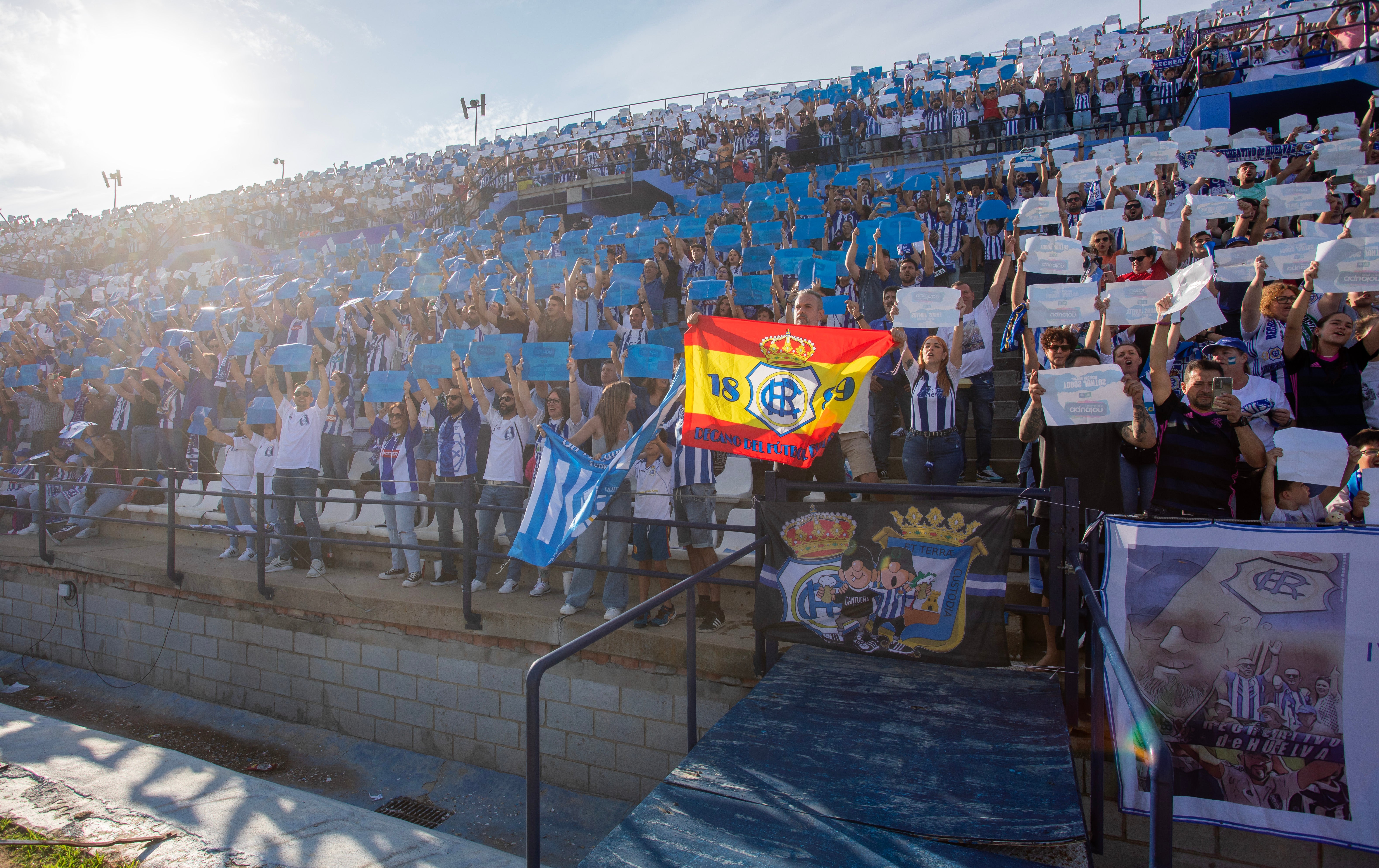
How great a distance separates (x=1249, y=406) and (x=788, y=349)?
3157mm

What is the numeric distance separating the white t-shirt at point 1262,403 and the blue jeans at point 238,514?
9867 mm

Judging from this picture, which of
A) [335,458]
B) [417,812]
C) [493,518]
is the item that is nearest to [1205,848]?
[417,812]

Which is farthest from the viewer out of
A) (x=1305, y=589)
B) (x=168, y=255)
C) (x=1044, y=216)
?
(x=168, y=255)

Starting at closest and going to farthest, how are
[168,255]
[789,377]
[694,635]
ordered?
[694,635] → [789,377] → [168,255]

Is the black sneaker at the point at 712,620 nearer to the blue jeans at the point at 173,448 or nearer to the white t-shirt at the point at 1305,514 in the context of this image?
the white t-shirt at the point at 1305,514

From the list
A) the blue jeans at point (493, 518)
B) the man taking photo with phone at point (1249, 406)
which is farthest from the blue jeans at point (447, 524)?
the man taking photo with phone at point (1249, 406)

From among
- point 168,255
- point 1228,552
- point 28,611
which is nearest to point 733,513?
point 1228,552

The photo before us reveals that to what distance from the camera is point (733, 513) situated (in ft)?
23.4

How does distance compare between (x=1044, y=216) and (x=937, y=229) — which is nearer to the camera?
(x=1044, y=216)

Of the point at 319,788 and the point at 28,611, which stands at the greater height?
the point at 28,611

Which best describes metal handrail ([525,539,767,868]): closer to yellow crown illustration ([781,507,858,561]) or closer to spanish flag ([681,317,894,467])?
yellow crown illustration ([781,507,858,561])

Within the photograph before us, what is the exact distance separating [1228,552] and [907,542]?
1.59 meters

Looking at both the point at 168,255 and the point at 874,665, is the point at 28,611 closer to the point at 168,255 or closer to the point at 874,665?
the point at 874,665

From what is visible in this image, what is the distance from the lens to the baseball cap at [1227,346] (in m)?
4.90
